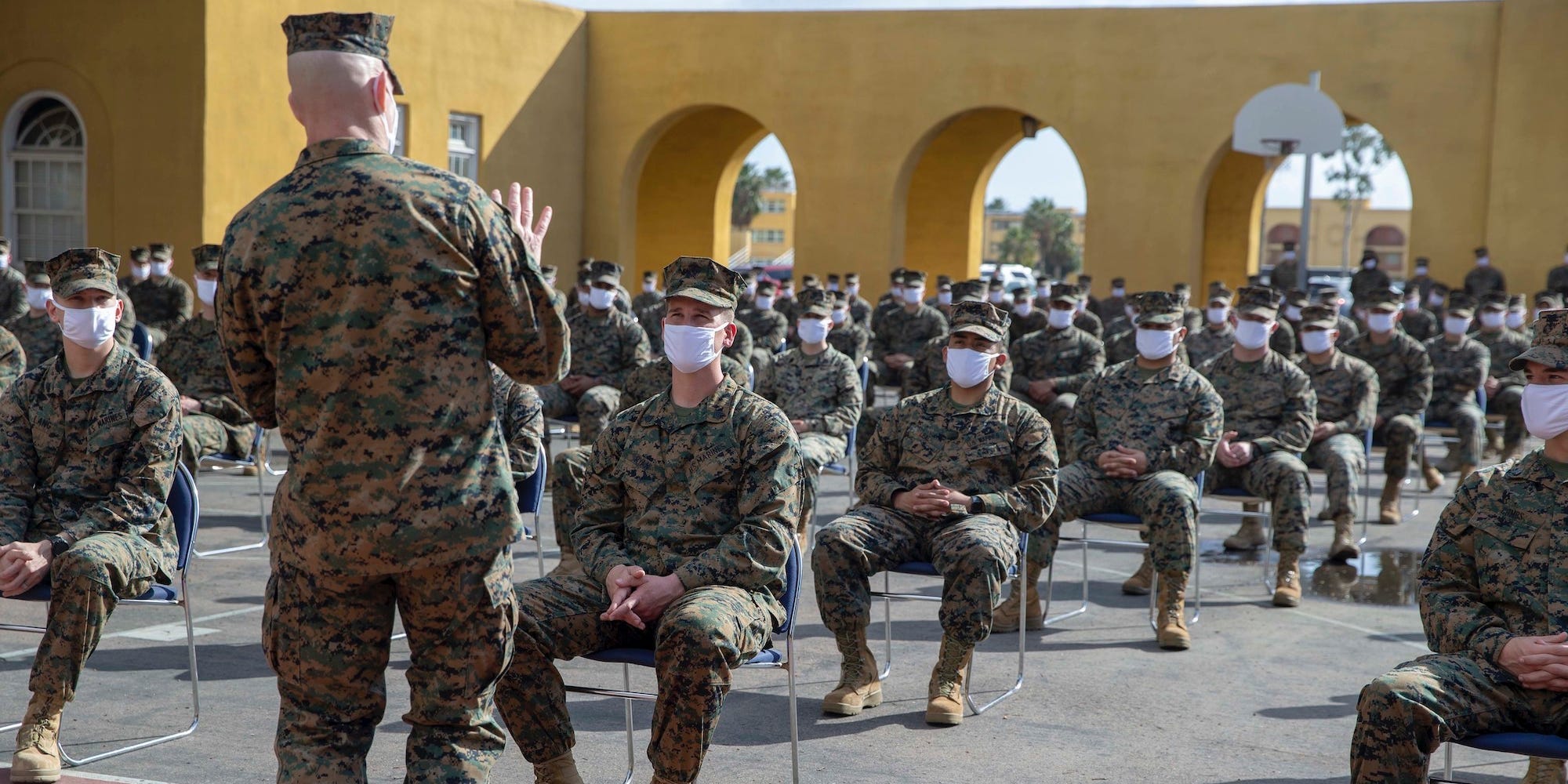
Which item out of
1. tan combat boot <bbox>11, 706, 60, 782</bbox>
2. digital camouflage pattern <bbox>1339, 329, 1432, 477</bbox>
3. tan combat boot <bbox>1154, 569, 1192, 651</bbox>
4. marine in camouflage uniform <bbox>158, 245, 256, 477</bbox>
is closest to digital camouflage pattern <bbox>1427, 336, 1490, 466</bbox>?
digital camouflage pattern <bbox>1339, 329, 1432, 477</bbox>

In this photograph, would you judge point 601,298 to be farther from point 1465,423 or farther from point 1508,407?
point 1508,407

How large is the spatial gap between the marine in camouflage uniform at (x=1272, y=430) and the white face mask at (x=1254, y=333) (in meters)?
0.03

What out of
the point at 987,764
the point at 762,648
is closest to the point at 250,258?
the point at 762,648

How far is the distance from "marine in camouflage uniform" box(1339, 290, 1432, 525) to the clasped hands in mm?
7761

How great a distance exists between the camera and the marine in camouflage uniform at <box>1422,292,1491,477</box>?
11648 millimetres

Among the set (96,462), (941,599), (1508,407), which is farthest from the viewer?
(1508,407)

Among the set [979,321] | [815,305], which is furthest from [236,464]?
[979,321]

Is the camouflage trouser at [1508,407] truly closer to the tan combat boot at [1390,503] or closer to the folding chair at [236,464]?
the tan combat boot at [1390,503]

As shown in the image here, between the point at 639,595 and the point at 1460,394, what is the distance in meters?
9.61

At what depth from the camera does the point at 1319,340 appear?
31.2 feet

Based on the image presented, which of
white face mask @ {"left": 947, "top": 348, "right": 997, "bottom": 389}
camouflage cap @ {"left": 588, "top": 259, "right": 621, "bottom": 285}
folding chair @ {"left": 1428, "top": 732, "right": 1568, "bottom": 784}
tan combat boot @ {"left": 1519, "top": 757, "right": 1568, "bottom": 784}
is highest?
camouflage cap @ {"left": 588, "top": 259, "right": 621, "bottom": 285}

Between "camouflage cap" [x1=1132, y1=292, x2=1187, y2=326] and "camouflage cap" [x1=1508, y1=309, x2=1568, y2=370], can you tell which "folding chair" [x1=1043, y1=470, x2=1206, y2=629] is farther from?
"camouflage cap" [x1=1508, y1=309, x2=1568, y2=370]

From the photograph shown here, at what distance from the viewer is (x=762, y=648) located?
450 cm

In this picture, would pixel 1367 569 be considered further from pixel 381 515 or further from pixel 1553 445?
pixel 381 515
